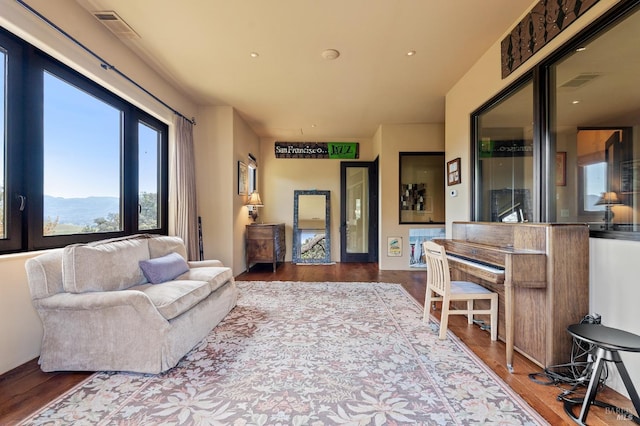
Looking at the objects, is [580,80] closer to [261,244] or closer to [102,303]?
[102,303]

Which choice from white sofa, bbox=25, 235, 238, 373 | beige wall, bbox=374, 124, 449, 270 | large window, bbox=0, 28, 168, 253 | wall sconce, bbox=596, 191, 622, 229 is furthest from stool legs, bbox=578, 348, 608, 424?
beige wall, bbox=374, 124, 449, 270

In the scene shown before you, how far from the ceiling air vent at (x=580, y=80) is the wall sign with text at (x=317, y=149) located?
4.56 m

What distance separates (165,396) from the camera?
5.53 feet

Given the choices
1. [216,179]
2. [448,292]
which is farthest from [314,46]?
[448,292]

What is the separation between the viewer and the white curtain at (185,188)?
3.89 meters

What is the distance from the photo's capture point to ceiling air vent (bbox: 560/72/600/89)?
215cm

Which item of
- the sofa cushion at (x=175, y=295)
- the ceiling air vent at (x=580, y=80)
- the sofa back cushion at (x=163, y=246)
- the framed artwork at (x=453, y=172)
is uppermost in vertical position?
the ceiling air vent at (x=580, y=80)

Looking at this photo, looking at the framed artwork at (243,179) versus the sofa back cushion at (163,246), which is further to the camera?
the framed artwork at (243,179)

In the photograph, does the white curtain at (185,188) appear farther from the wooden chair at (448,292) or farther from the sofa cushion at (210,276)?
the wooden chair at (448,292)

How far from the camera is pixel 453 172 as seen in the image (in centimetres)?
389

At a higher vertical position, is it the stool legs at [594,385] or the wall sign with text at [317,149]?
the wall sign with text at [317,149]

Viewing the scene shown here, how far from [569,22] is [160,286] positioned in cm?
380

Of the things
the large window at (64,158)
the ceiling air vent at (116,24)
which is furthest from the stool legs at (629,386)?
the ceiling air vent at (116,24)

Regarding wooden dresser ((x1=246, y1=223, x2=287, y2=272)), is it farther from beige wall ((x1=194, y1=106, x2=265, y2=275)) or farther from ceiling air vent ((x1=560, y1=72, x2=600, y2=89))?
ceiling air vent ((x1=560, y1=72, x2=600, y2=89))
